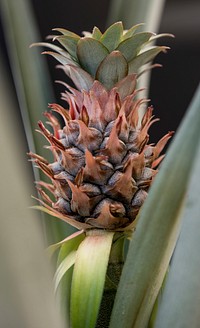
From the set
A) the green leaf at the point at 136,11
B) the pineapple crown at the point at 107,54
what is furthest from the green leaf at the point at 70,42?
the green leaf at the point at 136,11

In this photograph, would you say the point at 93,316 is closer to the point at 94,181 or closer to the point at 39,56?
the point at 94,181

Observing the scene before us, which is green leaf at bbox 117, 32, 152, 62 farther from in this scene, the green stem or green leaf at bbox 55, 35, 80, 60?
the green stem

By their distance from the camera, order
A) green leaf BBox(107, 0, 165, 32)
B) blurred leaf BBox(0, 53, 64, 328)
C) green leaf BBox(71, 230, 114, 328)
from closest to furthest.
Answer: blurred leaf BBox(0, 53, 64, 328)
green leaf BBox(71, 230, 114, 328)
green leaf BBox(107, 0, 165, 32)

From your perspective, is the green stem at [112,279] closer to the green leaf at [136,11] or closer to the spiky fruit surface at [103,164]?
the spiky fruit surface at [103,164]

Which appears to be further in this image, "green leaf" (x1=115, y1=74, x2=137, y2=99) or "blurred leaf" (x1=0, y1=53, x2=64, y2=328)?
"green leaf" (x1=115, y1=74, x2=137, y2=99)

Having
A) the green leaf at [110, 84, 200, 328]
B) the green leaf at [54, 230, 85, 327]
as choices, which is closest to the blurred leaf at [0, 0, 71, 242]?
the green leaf at [54, 230, 85, 327]

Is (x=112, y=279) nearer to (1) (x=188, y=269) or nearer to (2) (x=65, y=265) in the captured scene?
(2) (x=65, y=265)

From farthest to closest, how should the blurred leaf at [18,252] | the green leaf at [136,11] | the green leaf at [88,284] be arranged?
the green leaf at [136,11]
the green leaf at [88,284]
the blurred leaf at [18,252]
